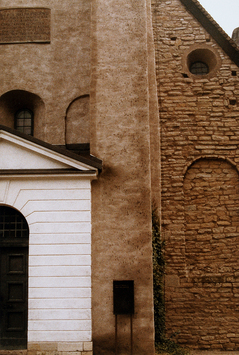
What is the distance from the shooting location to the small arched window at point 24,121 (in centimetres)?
1045

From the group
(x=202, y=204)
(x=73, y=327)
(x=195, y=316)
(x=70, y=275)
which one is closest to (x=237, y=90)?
(x=202, y=204)

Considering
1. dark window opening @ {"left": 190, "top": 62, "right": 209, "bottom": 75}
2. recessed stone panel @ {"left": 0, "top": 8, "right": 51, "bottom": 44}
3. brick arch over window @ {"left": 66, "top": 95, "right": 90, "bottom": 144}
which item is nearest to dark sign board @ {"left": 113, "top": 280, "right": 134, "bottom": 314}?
brick arch over window @ {"left": 66, "top": 95, "right": 90, "bottom": 144}

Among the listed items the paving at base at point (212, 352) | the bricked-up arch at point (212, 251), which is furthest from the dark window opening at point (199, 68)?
the paving at base at point (212, 352)

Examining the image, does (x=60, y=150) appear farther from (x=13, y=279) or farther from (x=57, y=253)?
(x=13, y=279)

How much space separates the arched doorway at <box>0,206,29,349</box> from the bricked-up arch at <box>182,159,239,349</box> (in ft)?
14.1

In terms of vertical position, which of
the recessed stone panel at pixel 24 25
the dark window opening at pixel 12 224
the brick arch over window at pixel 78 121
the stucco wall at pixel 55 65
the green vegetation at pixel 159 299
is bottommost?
the green vegetation at pixel 159 299

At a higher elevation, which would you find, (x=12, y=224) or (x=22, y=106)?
(x=22, y=106)

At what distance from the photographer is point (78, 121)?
1016 cm

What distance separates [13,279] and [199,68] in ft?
25.5

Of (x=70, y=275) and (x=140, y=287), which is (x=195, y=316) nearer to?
(x=140, y=287)

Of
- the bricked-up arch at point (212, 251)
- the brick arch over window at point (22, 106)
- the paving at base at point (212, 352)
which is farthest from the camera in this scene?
the brick arch over window at point (22, 106)

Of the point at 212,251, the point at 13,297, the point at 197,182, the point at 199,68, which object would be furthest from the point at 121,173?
the point at 199,68

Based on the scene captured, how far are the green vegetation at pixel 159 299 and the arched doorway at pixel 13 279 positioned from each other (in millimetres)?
3006

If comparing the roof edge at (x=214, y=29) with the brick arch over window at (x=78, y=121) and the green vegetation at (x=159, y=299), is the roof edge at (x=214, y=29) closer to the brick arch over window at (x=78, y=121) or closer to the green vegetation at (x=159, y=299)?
the brick arch over window at (x=78, y=121)
